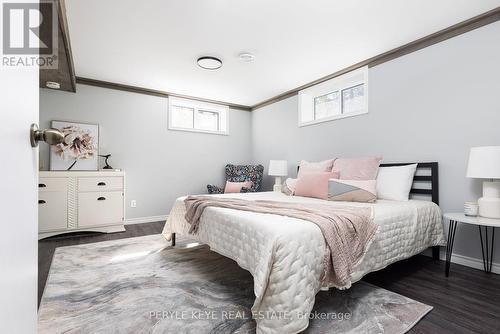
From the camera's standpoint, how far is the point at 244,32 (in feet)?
8.94

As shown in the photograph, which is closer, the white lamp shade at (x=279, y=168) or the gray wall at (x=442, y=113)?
the gray wall at (x=442, y=113)

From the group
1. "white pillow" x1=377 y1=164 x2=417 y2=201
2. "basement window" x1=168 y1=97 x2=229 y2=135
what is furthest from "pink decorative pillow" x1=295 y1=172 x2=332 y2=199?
"basement window" x1=168 y1=97 x2=229 y2=135

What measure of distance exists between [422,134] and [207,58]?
268cm

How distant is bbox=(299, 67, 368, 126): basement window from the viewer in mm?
3568

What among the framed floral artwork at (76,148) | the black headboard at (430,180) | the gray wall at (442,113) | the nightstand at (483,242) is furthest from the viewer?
the framed floral artwork at (76,148)

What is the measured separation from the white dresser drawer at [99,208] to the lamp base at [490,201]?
4.27 m

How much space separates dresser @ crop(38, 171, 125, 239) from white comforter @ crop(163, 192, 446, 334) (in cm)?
221

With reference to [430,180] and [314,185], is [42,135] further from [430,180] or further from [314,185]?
[430,180]

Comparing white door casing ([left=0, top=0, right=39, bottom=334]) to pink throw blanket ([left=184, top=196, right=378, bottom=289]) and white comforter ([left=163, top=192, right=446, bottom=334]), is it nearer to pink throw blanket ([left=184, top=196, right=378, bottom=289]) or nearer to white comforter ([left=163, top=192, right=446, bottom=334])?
white comforter ([left=163, top=192, right=446, bottom=334])

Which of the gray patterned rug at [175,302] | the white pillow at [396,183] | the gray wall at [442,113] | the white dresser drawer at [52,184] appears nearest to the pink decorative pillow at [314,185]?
the white pillow at [396,183]

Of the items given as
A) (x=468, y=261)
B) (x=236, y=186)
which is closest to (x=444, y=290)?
(x=468, y=261)

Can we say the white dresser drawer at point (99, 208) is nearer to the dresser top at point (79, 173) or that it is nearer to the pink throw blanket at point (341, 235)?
the dresser top at point (79, 173)

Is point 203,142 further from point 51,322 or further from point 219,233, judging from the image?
point 51,322

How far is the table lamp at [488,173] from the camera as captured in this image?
2074mm
